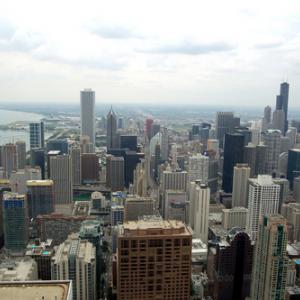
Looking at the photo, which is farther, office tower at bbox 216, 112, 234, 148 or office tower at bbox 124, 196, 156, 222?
office tower at bbox 216, 112, 234, 148

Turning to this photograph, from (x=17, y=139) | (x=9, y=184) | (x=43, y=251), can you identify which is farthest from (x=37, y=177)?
(x=43, y=251)

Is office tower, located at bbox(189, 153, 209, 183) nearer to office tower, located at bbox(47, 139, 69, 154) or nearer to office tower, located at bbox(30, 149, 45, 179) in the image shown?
office tower, located at bbox(47, 139, 69, 154)

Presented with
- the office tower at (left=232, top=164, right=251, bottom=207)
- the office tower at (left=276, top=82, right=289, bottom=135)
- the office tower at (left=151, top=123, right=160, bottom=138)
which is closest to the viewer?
the office tower at (left=232, top=164, right=251, bottom=207)

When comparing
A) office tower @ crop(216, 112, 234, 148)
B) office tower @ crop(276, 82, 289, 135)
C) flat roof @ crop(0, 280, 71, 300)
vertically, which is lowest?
office tower @ crop(216, 112, 234, 148)

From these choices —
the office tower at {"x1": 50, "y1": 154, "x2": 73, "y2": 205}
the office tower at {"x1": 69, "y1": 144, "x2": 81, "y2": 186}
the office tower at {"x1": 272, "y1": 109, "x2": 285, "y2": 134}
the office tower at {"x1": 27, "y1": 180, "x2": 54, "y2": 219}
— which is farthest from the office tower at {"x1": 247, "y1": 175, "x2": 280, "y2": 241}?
the office tower at {"x1": 272, "y1": 109, "x2": 285, "y2": 134}

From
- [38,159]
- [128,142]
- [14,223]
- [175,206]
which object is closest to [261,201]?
[175,206]

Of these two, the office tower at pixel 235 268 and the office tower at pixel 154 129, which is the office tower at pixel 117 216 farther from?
the office tower at pixel 154 129
